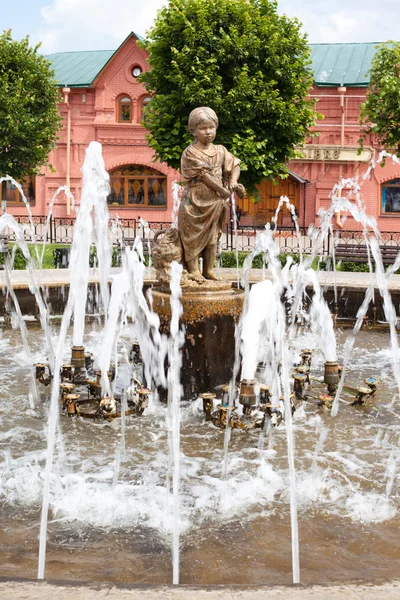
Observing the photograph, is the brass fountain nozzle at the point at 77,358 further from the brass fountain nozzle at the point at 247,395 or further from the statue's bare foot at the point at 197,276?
the brass fountain nozzle at the point at 247,395

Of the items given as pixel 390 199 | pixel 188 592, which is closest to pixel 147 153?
pixel 390 199

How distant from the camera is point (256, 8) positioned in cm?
1880

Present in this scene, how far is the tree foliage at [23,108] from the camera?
21.3 m

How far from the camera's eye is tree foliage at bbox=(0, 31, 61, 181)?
21.3m

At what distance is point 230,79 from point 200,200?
12.3 meters

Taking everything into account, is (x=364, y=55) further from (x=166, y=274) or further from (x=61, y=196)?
(x=166, y=274)

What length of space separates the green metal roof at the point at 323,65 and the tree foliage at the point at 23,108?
20.5 ft

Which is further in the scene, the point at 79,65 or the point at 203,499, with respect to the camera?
the point at 79,65

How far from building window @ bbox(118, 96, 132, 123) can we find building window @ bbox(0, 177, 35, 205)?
4503 millimetres

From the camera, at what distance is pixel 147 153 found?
29219mm

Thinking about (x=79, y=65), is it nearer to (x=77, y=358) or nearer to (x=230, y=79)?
(x=230, y=79)

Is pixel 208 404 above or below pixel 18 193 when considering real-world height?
below

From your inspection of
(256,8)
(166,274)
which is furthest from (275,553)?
(256,8)

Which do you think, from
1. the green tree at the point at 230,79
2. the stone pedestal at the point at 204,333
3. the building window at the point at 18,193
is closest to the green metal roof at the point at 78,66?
the building window at the point at 18,193
